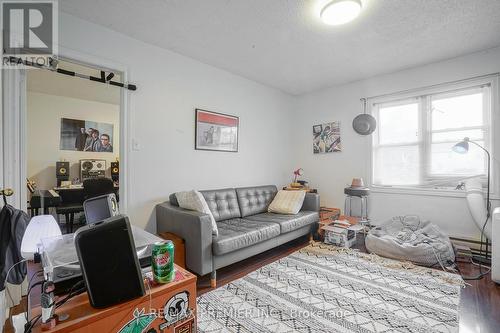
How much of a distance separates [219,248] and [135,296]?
4.05 ft

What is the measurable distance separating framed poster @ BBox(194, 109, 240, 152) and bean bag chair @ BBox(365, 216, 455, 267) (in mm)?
2351

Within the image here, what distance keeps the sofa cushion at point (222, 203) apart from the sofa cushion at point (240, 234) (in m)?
0.10

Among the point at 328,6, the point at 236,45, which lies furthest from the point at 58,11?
the point at 328,6

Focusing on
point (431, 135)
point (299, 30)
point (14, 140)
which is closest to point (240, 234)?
point (14, 140)

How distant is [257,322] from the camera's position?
1673 millimetres

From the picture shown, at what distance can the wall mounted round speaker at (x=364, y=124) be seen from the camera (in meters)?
3.81

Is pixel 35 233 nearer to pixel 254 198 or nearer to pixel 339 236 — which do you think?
pixel 254 198

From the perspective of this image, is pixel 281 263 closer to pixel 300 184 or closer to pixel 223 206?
pixel 223 206

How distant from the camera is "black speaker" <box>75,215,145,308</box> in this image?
35.4 inches

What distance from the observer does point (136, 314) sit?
979mm

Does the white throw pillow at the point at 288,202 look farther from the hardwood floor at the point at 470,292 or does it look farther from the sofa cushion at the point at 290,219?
the hardwood floor at the point at 470,292

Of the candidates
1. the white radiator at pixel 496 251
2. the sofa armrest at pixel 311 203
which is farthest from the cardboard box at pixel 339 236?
the white radiator at pixel 496 251

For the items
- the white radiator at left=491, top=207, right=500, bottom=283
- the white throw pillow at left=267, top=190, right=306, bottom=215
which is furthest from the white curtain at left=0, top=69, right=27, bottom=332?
the white radiator at left=491, top=207, right=500, bottom=283

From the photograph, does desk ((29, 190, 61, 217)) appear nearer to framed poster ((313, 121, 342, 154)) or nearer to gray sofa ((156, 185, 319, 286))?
gray sofa ((156, 185, 319, 286))
